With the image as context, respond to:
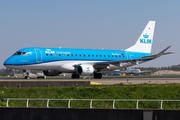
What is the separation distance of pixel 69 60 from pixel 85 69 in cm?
317

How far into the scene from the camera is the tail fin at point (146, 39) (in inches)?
2409

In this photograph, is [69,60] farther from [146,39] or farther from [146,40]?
[146,39]

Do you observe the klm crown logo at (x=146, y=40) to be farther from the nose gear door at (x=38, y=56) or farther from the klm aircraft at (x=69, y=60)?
the nose gear door at (x=38, y=56)

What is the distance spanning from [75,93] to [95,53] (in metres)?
25.9

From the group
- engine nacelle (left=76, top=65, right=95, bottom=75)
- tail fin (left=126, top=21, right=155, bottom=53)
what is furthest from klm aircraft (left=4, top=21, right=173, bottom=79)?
tail fin (left=126, top=21, right=155, bottom=53)

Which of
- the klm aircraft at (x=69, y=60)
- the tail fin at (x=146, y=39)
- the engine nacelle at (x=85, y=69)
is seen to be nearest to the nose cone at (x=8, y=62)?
the klm aircraft at (x=69, y=60)

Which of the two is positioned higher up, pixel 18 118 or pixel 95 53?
pixel 95 53

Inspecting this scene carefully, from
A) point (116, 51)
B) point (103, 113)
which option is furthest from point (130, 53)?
point (103, 113)

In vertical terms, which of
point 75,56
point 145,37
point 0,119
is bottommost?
point 0,119

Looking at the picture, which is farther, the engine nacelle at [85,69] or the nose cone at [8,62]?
the engine nacelle at [85,69]

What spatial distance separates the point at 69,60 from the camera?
1932 inches

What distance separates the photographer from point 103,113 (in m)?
20.1

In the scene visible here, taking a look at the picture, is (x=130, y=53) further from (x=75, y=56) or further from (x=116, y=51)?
(x=75, y=56)

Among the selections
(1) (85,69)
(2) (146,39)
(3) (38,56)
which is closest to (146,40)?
(2) (146,39)
